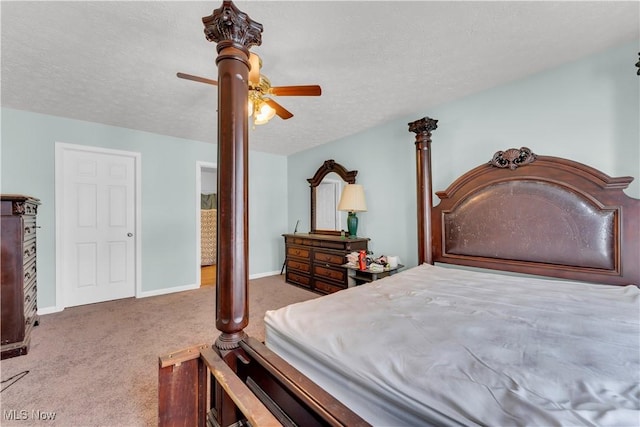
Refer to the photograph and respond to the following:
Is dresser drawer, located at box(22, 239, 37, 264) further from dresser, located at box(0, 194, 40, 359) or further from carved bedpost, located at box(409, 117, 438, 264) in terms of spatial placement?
carved bedpost, located at box(409, 117, 438, 264)

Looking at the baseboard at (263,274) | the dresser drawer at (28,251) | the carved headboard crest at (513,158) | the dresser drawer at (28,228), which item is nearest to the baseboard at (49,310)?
the dresser drawer at (28,251)

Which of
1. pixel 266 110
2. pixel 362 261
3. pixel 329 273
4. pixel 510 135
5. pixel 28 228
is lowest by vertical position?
pixel 329 273

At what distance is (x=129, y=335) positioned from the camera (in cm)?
255

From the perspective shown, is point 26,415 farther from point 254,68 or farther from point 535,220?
point 535,220

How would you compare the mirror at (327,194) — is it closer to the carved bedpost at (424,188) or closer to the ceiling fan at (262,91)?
the carved bedpost at (424,188)

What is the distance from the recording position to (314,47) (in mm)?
1877

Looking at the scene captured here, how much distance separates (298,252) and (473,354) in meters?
3.43

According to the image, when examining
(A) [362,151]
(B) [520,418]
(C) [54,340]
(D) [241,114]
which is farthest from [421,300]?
(C) [54,340]

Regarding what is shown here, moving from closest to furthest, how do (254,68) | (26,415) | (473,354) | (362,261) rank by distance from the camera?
(473,354)
(26,415)
(254,68)
(362,261)

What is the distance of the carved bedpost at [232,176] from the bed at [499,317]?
8.6 inches

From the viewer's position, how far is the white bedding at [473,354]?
2.20ft

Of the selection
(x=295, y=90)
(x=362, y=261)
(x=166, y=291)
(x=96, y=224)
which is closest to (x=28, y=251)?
(x=96, y=224)

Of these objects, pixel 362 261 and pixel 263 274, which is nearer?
pixel 362 261

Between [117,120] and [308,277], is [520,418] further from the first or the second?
[117,120]
